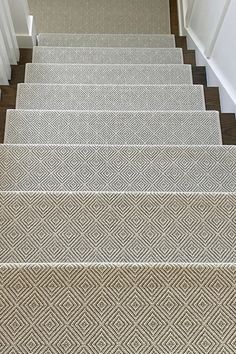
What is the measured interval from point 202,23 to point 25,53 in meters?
1.10

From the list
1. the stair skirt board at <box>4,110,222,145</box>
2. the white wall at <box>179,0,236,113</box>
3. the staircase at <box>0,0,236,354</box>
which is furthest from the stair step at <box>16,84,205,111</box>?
the stair skirt board at <box>4,110,222,145</box>

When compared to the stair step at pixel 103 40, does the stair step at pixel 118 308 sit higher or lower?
lower

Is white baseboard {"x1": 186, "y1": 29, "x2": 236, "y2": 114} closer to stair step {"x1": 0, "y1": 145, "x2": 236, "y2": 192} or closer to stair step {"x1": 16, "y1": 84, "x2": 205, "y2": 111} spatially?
stair step {"x1": 16, "y1": 84, "x2": 205, "y2": 111}

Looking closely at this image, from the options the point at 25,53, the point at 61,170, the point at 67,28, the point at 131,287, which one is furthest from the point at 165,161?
the point at 67,28

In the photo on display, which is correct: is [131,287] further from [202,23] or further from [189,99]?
[202,23]

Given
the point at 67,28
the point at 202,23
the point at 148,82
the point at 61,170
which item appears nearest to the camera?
the point at 61,170

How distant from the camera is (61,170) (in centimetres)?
158

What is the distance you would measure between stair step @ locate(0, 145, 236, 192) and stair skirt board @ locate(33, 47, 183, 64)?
1.20 meters

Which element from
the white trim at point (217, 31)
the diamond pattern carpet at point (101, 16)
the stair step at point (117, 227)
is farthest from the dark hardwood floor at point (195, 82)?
the diamond pattern carpet at point (101, 16)

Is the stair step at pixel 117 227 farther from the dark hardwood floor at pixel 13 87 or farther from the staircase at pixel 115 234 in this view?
the dark hardwood floor at pixel 13 87

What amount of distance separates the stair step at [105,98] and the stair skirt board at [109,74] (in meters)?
0.20

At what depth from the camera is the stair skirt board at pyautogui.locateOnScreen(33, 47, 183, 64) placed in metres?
2.67

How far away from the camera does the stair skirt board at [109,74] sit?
2412mm

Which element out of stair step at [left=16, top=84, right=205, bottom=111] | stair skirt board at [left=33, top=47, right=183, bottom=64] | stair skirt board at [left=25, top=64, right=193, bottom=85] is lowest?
stair step at [left=16, top=84, right=205, bottom=111]
